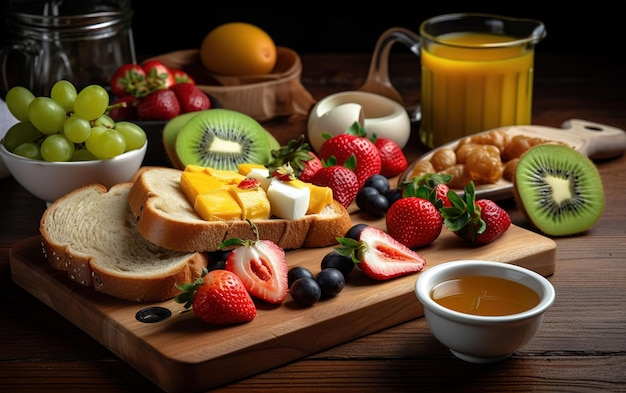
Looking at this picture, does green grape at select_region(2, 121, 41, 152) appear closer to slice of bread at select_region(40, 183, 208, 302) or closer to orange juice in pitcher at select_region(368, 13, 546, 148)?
slice of bread at select_region(40, 183, 208, 302)

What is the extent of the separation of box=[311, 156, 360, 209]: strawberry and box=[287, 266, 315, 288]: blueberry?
418 millimetres

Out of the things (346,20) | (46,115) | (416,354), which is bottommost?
(416,354)

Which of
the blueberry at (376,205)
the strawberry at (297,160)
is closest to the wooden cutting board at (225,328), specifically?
the blueberry at (376,205)

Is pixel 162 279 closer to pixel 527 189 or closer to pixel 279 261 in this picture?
pixel 279 261

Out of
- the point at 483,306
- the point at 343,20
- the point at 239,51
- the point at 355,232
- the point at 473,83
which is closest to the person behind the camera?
the point at 483,306

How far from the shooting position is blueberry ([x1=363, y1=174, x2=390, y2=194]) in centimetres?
235

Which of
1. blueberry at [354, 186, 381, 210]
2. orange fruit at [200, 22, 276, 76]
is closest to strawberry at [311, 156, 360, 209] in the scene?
blueberry at [354, 186, 381, 210]

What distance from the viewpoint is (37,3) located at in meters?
2.98

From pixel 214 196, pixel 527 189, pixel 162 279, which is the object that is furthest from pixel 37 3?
pixel 527 189

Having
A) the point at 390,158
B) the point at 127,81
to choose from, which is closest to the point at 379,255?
the point at 390,158

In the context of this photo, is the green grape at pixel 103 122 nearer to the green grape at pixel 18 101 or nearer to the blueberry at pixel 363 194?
the green grape at pixel 18 101

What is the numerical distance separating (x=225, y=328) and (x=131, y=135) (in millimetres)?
753

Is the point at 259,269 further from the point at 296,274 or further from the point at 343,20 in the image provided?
the point at 343,20

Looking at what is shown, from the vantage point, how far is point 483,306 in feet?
5.60
